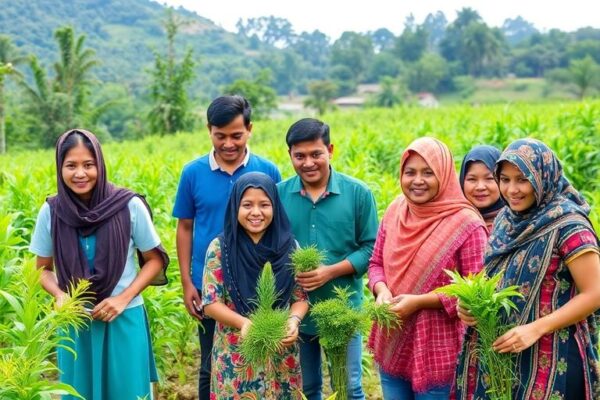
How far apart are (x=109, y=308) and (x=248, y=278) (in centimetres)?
64

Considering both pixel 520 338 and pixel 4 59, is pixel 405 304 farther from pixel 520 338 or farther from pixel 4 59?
pixel 4 59

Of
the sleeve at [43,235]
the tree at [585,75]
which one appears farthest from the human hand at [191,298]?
the tree at [585,75]

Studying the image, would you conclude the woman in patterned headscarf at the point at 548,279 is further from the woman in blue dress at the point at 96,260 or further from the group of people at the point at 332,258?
the woman in blue dress at the point at 96,260

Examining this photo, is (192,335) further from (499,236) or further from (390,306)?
(499,236)

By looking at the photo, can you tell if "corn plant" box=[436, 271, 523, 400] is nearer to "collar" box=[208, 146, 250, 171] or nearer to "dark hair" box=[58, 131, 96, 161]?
"collar" box=[208, 146, 250, 171]

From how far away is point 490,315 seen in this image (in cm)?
220

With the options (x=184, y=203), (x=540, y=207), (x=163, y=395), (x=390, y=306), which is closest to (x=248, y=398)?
(x=390, y=306)

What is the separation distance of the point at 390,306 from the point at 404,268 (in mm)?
228

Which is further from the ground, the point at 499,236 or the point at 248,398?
the point at 499,236

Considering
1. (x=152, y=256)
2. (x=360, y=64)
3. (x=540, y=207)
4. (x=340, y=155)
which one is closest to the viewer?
(x=540, y=207)

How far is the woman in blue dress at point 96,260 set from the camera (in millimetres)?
2834

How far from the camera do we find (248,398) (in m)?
2.68

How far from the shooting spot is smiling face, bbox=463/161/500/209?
2992 millimetres

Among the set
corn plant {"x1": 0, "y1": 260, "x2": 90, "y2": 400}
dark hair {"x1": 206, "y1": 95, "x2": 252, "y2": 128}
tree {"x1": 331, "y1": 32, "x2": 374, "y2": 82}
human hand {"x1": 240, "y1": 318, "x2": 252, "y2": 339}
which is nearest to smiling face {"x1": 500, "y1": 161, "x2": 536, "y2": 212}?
human hand {"x1": 240, "y1": 318, "x2": 252, "y2": 339}
